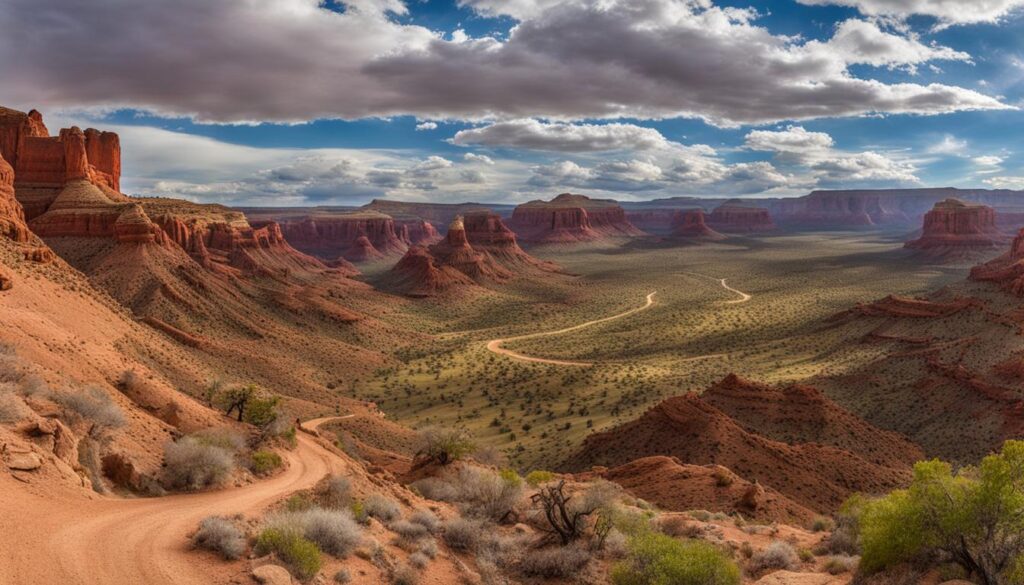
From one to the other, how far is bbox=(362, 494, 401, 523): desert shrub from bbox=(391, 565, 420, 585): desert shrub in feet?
10.8

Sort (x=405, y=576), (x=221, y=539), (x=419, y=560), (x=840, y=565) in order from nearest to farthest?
(x=221, y=539) < (x=405, y=576) < (x=419, y=560) < (x=840, y=565)

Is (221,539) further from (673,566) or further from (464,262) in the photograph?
(464,262)

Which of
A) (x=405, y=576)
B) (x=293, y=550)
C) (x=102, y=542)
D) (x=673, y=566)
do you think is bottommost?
(x=405, y=576)

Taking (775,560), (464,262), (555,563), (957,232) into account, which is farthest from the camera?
(957,232)

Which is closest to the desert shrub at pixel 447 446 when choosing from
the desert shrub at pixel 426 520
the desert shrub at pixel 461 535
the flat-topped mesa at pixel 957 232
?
the desert shrub at pixel 426 520

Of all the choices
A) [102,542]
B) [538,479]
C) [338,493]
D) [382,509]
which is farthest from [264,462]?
[538,479]

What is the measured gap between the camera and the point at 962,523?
1345 centimetres

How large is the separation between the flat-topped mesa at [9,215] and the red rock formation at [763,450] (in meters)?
37.2

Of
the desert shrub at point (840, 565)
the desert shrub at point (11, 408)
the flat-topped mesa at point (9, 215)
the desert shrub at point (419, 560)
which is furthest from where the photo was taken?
the flat-topped mesa at point (9, 215)

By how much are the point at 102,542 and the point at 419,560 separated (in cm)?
735

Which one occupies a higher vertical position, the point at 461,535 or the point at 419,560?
the point at 419,560

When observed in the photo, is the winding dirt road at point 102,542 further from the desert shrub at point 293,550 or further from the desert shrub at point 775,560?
the desert shrub at point 775,560

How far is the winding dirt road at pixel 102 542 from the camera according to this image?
39.7 ft

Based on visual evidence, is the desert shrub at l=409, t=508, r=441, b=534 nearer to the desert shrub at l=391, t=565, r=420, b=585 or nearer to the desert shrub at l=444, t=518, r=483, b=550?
the desert shrub at l=444, t=518, r=483, b=550
